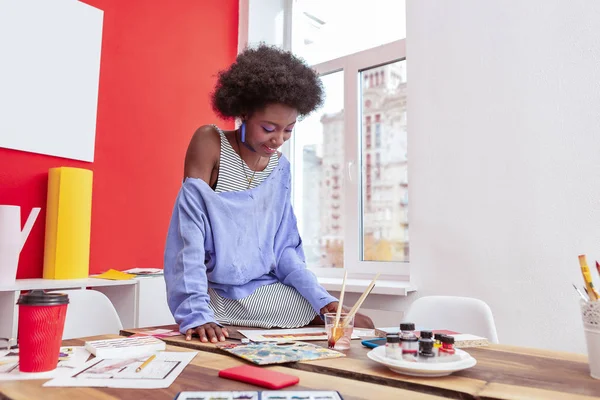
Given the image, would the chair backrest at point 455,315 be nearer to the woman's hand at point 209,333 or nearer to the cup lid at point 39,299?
the woman's hand at point 209,333

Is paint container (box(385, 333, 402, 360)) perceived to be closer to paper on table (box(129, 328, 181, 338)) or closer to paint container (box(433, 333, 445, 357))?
paint container (box(433, 333, 445, 357))

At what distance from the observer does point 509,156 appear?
211 cm

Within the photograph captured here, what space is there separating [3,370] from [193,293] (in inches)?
19.0

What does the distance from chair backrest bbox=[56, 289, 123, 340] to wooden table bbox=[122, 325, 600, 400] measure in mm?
670

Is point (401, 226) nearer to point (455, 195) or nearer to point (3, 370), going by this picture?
point (455, 195)

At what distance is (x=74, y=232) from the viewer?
2.14 meters

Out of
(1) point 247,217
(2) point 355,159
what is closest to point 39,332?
(1) point 247,217

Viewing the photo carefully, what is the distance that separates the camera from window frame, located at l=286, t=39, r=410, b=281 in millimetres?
2852

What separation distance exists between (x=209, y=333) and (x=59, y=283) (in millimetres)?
1110

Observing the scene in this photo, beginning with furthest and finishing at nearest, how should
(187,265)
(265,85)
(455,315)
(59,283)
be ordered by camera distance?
1. (59,283)
2. (455,315)
3. (265,85)
4. (187,265)

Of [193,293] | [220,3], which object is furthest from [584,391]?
[220,3]

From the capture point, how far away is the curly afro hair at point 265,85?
1.52 m

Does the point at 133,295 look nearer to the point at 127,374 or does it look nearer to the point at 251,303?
the point at 251,303

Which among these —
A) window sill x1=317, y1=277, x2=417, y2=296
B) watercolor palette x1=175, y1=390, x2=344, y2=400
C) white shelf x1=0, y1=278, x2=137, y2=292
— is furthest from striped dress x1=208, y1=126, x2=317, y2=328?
window sill x1=317, y1=277, x2=417, y2=296
